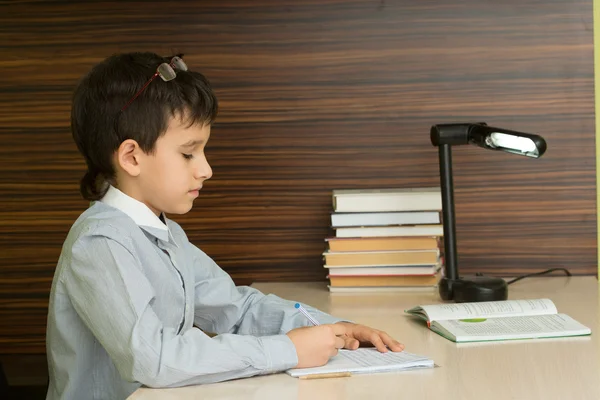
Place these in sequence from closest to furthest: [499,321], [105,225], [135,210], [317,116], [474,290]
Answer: [105,225], [135,210], [499,321], [474,290], [317,116]

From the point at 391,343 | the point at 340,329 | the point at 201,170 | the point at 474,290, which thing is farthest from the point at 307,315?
the point at 474,290

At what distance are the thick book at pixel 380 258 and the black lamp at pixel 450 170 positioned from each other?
50mm

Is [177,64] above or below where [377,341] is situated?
above

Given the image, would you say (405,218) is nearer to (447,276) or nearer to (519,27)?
(447,276)

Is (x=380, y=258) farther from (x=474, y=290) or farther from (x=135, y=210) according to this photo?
(x=135, y=210)

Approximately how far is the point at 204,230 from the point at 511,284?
0.75 metres

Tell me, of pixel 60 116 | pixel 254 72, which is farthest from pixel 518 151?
pixel 60 116

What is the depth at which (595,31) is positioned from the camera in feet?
A: 6.66

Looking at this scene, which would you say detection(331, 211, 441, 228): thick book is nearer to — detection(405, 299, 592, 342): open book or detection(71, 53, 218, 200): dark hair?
detection(405, 299, 592, 342): open book

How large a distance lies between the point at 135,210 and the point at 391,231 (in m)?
0.71

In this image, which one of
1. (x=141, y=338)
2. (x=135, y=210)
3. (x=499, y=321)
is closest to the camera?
(x=141, y=338)

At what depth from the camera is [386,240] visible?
76.4 inches

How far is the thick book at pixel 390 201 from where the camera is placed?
6.36ft

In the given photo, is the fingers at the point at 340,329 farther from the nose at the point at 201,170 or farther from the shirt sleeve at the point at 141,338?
the nose at the point at 201,170
